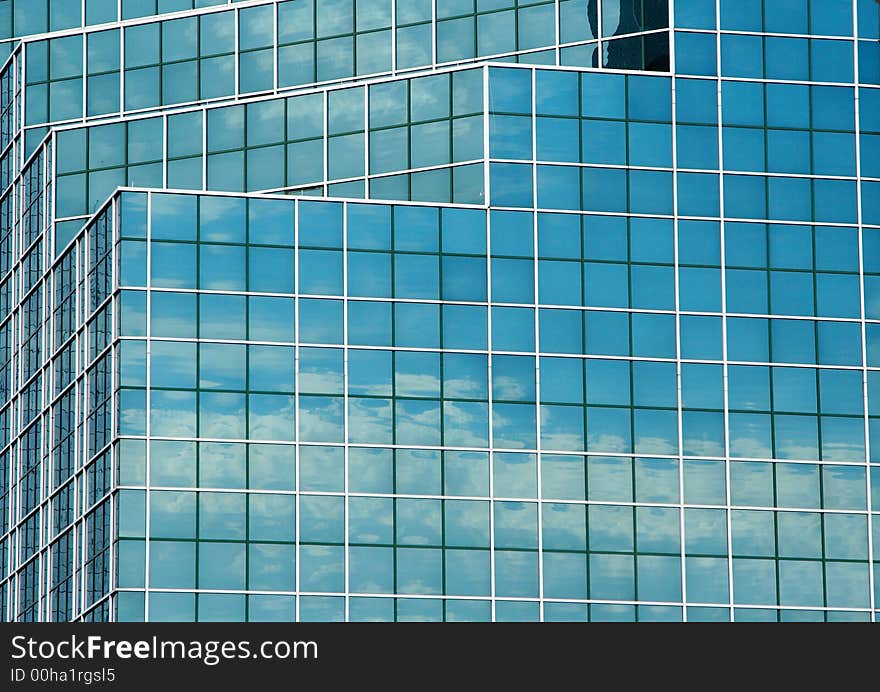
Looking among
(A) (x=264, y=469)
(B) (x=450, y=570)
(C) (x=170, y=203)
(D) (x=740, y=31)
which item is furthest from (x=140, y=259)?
(D) (x=740, y=31)

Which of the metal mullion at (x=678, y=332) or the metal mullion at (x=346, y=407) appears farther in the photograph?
the metal mullion at (x=678, y=332)

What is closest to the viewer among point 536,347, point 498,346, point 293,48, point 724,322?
point 498,346

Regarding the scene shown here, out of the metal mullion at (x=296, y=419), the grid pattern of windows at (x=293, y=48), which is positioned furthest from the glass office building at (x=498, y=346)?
the grid pattern of windows at (x=293, y=48)

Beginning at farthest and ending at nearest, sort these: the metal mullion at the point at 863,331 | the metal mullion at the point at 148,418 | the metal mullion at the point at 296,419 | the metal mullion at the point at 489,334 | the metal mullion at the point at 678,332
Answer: the metal mullion at the point at 863,331, the metal mullion at the point at 678,332, the metal mullion at the point at 489,334, the metal mullion at the point at 296,419, the metal mullion at the point at 148,418

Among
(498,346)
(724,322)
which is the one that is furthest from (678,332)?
(498,346)

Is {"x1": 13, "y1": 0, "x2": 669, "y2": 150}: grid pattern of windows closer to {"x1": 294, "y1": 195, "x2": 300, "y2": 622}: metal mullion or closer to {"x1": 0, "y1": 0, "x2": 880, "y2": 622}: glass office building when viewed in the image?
{"x1": 0, "y1": 0, "x2": 880, "y2": 622}: glass office building

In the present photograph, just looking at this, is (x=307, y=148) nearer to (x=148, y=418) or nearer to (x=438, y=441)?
(x=438, y=441)

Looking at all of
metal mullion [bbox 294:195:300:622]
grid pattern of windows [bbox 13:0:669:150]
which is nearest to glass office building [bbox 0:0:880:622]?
metal mullion [bbox 294:195:300:622]

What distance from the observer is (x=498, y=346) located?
11325cm

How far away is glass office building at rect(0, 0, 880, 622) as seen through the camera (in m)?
110

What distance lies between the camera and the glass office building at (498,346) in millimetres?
110312

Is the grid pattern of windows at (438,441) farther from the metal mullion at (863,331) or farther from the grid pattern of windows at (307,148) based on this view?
the grid pattern of windows at (307,148)

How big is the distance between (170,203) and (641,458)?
21328 mm

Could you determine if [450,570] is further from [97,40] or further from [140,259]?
[97,40]
